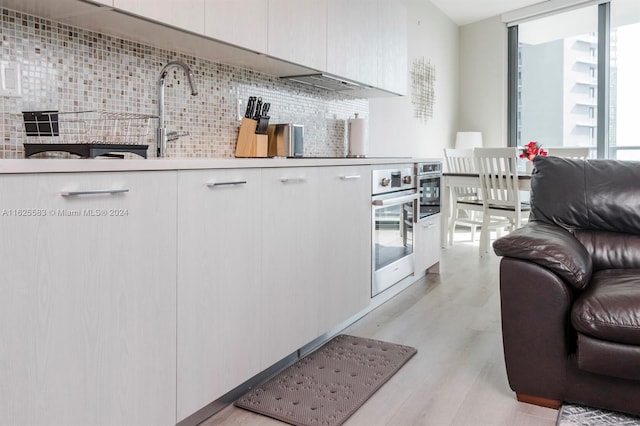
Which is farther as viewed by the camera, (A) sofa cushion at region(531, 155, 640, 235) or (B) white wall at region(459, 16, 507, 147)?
(B) white wall at region(459, 16, 507, 147)

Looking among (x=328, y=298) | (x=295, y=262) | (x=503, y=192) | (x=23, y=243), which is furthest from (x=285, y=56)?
(x=503, y=192)

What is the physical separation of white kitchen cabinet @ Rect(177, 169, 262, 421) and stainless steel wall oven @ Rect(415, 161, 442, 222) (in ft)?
6.52

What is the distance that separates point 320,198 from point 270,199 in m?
0.42

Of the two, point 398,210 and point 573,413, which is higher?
point 398,210

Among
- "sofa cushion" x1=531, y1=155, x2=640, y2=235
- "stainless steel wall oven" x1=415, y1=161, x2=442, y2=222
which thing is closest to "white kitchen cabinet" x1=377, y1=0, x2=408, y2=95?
"stainless steel wall oven" x1=415, y1=161, x2=442, y2=222

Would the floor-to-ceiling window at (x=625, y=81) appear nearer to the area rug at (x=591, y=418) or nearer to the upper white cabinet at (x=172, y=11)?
the area rug at (x=591, y=418)

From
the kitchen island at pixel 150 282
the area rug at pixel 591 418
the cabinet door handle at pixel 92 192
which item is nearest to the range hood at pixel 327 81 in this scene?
the kitchen island at pixel 150 282

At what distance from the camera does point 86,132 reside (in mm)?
1987

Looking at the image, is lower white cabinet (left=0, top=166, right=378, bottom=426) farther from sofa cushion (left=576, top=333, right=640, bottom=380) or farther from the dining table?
the dining table

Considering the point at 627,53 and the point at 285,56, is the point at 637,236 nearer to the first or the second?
the point at 285,56

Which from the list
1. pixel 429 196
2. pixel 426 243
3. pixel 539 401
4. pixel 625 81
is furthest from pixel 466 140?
pixel 539 401

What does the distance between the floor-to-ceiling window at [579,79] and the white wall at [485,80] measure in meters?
0.13

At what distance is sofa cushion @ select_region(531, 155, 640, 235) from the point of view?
234cm

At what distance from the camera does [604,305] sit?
69.1 inches
